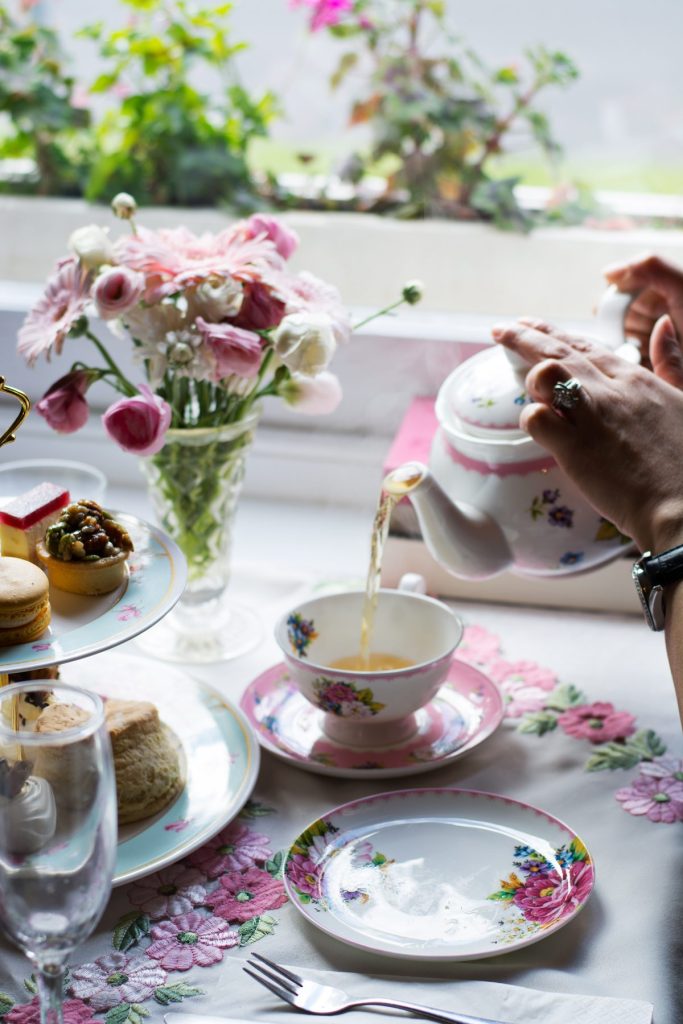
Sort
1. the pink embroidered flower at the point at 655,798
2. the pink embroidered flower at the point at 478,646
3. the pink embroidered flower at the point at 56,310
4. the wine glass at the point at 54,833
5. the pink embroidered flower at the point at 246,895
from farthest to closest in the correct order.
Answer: the pink embroidered flower at the point at 478,646 → the pink embroidered flower at the point at 56,310 → the pink embroidered flower at the point at 655,798 → the pink embroidered flower at the point at 246,895 → the wine glass at the point at 54,833

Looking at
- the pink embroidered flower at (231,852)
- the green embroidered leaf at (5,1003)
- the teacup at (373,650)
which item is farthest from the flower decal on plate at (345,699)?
the green embroidered leaf at (5,1003)

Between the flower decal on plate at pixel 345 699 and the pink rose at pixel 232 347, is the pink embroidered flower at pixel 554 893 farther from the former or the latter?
the pink rose at pixel 232 347

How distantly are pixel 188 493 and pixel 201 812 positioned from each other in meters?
0.35

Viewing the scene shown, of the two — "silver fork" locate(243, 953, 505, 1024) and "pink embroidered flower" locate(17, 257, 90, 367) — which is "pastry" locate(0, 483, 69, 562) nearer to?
"pink embroidered flower" locate(17, 257, 90, 367)

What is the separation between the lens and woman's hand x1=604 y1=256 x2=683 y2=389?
40.8 inches

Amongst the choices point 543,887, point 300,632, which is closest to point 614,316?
point 300,632

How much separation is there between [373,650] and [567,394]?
12.5 inches

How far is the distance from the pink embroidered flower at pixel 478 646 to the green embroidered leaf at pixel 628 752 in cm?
17

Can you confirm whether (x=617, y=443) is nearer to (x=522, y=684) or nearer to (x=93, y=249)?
(x=522, y=684)

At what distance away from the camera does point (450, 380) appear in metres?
1.01

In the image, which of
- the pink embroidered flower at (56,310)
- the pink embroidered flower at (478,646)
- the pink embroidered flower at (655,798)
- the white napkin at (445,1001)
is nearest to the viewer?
the white napkin at (445,1001)

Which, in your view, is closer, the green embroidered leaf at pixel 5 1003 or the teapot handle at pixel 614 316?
the green embroidered leaf at pixel 5 1003

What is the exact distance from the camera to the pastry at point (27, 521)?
2.68 feet

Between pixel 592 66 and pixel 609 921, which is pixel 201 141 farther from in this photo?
pixel 609 921
